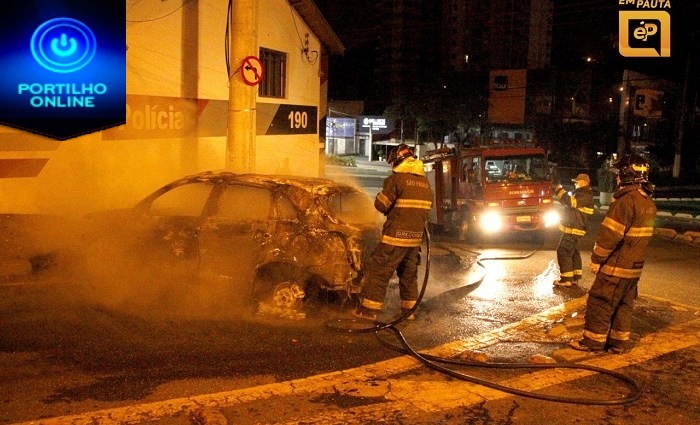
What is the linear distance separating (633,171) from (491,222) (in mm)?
9225

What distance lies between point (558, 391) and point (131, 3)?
975 centimetres

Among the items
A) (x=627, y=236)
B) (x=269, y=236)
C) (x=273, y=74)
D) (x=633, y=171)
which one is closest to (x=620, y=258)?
(x=627, y=236)

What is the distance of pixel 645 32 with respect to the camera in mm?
10914

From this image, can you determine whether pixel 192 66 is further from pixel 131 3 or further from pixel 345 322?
pixel 345 322

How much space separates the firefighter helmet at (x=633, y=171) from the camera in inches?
259

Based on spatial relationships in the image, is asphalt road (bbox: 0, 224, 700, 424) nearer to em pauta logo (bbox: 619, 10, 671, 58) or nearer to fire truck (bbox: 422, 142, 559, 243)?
em pauta logo (bbox: 619, 10, 671, 58)

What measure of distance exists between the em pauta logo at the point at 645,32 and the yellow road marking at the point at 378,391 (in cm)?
561

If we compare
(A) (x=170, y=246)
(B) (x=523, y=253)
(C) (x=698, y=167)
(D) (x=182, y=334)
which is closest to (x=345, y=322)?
(D) (x=182, y=334)

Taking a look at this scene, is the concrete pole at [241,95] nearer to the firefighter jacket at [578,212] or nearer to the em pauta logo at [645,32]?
the firefighter jacket at [578,212]

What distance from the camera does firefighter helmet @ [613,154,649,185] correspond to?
6.58m

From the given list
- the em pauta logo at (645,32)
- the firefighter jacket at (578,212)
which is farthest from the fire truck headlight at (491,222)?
the em pauta logo at (645,32)

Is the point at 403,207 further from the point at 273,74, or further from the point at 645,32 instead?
the point at 273,74

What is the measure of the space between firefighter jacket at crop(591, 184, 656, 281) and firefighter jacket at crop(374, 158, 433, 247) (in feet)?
5.88

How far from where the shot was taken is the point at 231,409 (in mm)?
4973
